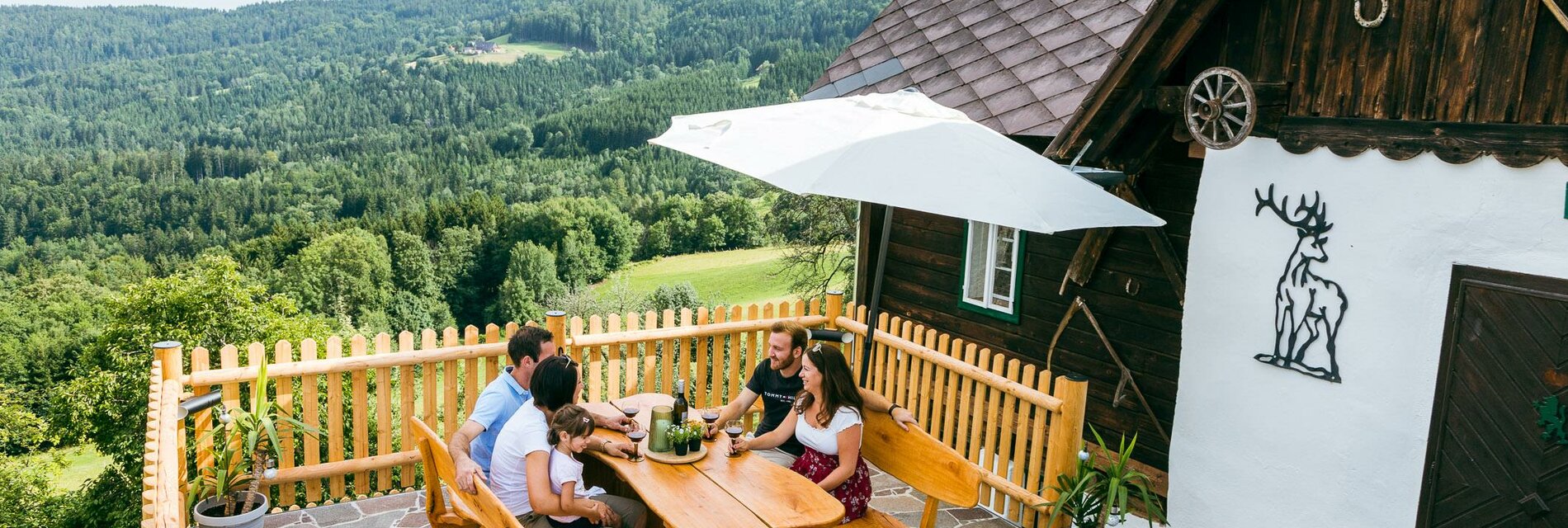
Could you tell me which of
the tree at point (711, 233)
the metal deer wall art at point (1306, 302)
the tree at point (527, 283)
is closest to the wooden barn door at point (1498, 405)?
the metal deer wall art at point (1306, 302)

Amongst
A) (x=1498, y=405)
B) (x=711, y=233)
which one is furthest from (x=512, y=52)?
(x=1498, y=405)

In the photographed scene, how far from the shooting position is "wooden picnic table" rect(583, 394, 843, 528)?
4.16 meters

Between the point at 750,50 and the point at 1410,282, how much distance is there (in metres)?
87.6

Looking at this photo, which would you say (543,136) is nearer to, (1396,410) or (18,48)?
(18,48)

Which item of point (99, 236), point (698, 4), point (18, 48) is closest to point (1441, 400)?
point (99, 236)

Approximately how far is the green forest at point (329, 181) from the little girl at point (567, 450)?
1746 cm

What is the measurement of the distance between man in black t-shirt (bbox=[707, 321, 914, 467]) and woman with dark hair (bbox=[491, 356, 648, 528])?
1135 mm

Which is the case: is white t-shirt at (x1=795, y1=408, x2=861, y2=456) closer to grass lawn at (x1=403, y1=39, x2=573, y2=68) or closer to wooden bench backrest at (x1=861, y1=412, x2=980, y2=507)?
wooden bench backrest at (x1=861, y1=412, x2=980, y2=507)

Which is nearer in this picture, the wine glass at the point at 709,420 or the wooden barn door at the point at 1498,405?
the wooden barn door at the point at 1498,405

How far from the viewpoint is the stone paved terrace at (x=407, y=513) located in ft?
19.2

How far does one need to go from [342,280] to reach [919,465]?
190ft

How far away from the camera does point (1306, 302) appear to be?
5359mm

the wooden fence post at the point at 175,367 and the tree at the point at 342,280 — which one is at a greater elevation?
the wooden fence post at the point at 175,367

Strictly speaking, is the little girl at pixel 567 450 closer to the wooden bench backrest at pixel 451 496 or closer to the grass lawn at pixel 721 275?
the wooden bench backrest at pixel 451 496
